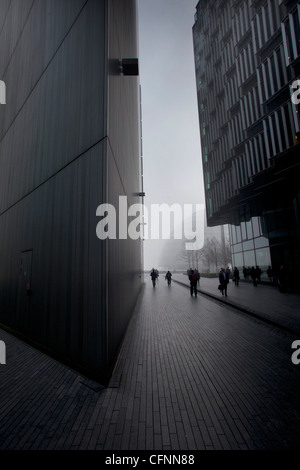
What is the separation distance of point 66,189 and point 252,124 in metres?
19.2

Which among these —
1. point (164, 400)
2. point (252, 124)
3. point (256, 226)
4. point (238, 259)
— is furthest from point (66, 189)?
point (238, 259)

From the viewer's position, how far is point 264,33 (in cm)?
1655

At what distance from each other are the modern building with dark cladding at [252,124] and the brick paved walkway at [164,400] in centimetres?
1438

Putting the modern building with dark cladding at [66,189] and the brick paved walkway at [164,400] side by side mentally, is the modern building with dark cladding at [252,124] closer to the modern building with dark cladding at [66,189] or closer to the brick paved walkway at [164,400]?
the modern building with dark cladding at [66,189]

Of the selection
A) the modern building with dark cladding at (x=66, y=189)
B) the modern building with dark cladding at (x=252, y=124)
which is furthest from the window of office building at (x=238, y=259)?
the modern building with dark cladding at (x=66, y=189)

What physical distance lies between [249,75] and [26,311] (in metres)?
24.3

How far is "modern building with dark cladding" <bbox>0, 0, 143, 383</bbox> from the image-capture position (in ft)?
16.2

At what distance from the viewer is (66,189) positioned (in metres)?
5.97

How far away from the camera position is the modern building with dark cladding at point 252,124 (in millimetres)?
15031

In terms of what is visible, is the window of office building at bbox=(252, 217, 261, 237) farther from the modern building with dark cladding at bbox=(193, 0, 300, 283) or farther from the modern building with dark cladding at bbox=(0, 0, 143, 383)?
the modern building with dark cladding at bbox=(0, 0, 143, 383)

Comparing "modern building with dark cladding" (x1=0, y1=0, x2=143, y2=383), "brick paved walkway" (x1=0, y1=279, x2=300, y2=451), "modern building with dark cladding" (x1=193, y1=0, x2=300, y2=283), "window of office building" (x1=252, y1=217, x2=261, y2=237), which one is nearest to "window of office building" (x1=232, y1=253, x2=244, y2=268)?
"modern building with dark cladding" (x1=193, y1=0, x2=300, y2=283)

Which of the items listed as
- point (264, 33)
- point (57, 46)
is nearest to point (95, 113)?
point (57, 46)

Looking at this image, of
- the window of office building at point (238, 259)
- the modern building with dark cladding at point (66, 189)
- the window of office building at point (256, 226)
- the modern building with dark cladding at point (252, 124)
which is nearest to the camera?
the modern building with dark cladding at point (66, 189)
